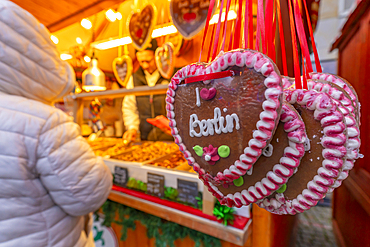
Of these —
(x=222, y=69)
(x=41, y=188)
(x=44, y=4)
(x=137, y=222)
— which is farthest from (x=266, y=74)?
(x=44, y=4)

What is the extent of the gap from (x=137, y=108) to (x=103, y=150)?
0.98 metres

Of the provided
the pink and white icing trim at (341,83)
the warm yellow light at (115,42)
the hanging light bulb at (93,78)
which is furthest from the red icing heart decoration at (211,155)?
the warm yellow light at (115,42)

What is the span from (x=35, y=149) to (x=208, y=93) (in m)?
0.85

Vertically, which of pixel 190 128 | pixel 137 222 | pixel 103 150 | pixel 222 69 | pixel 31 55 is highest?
pixel 31 55

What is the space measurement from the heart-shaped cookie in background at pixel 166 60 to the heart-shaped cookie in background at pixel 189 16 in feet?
0.82

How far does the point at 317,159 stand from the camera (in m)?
0.29

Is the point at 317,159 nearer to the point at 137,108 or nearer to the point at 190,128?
the point at 190,128

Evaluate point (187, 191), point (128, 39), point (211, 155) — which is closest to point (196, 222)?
point (187, 191)

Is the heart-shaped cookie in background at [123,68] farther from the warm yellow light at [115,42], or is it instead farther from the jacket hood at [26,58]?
the jacket hood at [26,58]

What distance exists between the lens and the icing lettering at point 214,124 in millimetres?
305

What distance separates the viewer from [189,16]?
1.04 m

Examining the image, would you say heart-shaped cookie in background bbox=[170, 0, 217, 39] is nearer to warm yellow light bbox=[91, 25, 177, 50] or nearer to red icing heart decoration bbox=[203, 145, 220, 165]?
warm yellow light bbox=[91, 25, 177, 50]

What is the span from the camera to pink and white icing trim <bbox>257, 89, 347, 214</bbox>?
263 millimetres

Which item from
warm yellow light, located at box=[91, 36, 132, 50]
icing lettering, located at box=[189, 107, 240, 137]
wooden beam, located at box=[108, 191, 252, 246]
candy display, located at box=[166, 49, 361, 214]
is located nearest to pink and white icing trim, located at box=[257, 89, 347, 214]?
candy display, located at box=[166, 49, 361, 214]
